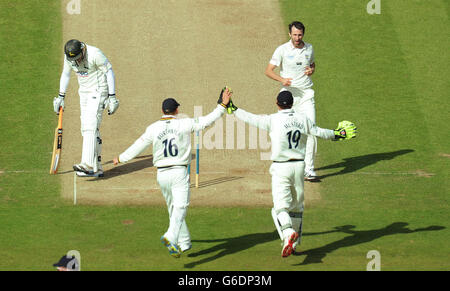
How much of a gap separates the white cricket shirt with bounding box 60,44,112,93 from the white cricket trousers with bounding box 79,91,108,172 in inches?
5.4

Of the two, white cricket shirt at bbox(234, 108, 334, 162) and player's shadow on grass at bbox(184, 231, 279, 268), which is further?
player's shadow on grass at bbox(184, 231, 279, 268)

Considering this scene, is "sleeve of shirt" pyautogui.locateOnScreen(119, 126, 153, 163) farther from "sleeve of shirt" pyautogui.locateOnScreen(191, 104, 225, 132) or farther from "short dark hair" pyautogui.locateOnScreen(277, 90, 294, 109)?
"short dark hair" pyautogui.locateOnScreen(277, 90, 294, 109)

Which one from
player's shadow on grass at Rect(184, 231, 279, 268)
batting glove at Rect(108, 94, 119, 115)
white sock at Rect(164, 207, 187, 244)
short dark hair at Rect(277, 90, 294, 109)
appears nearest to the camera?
white sock at Rect(164, 207, 187, 244)

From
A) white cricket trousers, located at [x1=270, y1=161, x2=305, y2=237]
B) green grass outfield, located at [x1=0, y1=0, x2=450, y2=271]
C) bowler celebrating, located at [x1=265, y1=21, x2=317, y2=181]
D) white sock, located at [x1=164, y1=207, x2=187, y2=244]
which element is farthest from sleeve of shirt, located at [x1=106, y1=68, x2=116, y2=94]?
white cricket trousers, located at [x1=270, y1=161, x2=305, y2=237]

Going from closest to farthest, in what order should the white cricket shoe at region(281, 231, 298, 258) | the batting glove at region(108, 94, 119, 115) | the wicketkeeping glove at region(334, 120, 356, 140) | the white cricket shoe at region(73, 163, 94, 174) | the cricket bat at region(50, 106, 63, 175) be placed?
the white cricket shoe at region(281, 231, 298, 258) < the wicketkeeping glove at region(334, 120, 356, 140) < the white cricket shoe at region(73, 163, 94, 174) < the batting glove at region(108, 94, 119, 115) < the cricket bat at region(50, 106, 63, 175)

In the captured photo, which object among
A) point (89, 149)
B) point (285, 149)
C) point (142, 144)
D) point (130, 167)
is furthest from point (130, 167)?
point (285, 149)

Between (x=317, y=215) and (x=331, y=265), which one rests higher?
(x=317, y=215)

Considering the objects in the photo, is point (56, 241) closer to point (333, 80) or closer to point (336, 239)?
point (336, 239)

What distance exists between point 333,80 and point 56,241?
942 centimetres

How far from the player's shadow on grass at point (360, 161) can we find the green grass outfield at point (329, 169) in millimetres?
42

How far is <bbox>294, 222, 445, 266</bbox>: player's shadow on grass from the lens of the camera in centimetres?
1245

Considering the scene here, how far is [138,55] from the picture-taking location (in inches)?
811

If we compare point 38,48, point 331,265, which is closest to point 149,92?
point 38,48

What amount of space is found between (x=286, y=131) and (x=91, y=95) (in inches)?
202
